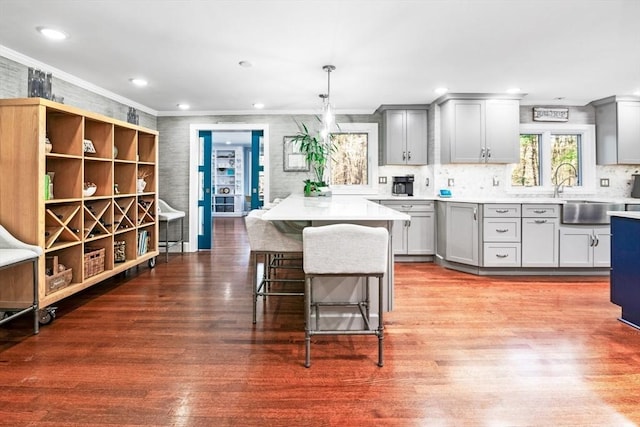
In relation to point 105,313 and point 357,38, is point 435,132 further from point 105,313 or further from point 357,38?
point 105,313

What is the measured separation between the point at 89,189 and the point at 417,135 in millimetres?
4305

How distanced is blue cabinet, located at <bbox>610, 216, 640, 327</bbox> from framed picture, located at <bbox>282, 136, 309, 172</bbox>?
4.05 m

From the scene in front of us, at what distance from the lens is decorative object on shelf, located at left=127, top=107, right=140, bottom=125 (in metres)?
5.27

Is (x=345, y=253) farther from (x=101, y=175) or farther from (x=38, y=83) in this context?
(x=38, y=83)

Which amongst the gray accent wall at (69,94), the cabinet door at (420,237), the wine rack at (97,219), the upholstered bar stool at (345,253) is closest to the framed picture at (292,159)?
the cabinet door at (420,237)

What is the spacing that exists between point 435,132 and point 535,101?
147cm

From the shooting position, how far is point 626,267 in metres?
2.86

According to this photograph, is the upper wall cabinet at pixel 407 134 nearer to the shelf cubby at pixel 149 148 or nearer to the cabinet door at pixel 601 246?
the cabinet door at pixel 601 246

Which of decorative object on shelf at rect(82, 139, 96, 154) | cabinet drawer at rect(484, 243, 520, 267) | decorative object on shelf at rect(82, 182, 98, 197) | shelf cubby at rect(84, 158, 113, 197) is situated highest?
decorative object on shelf at rect(82, 139, 96, 154)

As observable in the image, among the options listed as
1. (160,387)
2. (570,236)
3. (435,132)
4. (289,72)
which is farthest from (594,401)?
(435,132)

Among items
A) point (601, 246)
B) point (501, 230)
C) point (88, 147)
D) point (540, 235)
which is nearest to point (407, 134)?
point (501, 230)

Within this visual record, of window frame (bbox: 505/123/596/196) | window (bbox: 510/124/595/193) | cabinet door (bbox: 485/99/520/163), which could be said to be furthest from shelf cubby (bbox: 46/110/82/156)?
window (bbox: 510/124/595/193)

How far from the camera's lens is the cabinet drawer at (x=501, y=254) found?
4.47 meters

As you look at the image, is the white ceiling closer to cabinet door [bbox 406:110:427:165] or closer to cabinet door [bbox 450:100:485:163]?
cabinet door [bbox 450:100:485:163]
